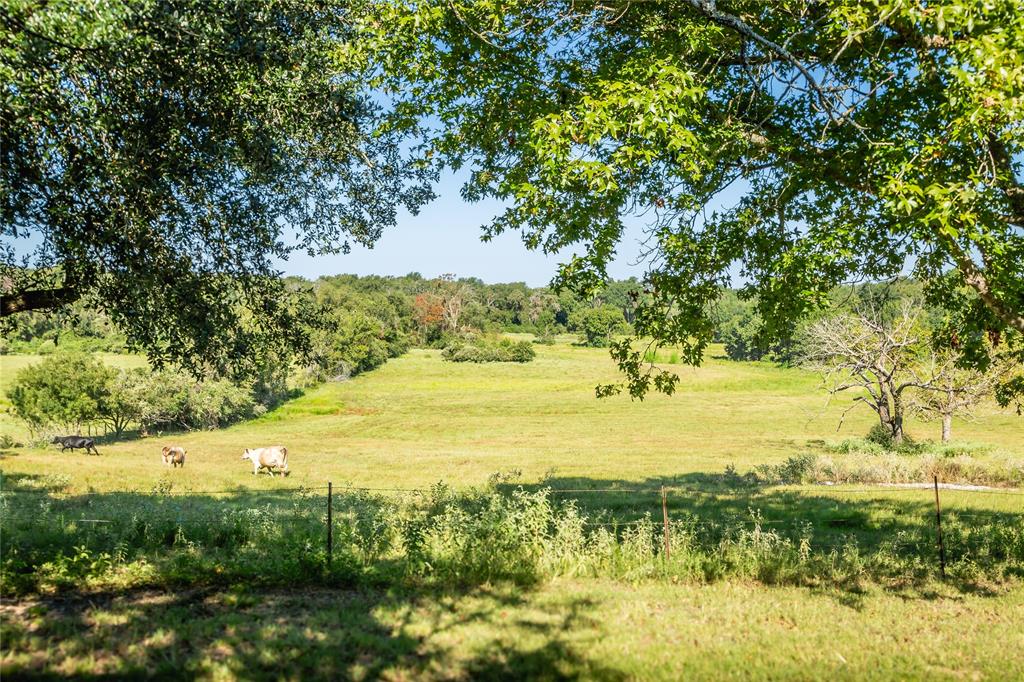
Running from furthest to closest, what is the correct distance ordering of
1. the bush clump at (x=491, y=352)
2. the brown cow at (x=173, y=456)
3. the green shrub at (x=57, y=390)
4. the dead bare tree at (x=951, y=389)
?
the bush clump at (x=491, y=352)
the green shrub at (x=57, y=390)
the brown cow at (x=173, y=456)
the dead bare tree at (x=951, y=389)

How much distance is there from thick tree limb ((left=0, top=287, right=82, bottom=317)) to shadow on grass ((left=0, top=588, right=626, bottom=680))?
176 inches

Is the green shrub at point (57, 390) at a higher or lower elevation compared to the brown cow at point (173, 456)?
higher

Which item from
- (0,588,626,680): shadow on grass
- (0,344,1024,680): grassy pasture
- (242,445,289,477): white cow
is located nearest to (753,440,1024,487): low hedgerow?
(0,344,1024,680): grassy pasture

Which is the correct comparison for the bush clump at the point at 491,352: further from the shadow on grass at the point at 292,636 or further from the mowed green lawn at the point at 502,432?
the shadow on grass at the point at 292,636

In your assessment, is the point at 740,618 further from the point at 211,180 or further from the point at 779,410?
the point at 779,410

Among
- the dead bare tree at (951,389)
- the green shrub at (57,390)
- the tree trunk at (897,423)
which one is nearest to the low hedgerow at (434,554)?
the tree trunk at (897,423)

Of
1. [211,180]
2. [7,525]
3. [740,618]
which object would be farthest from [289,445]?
[740,618]

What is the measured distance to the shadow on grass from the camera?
6.70 meters

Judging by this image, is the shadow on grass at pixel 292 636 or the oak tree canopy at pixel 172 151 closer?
the shadow on grass at pixel 292 636

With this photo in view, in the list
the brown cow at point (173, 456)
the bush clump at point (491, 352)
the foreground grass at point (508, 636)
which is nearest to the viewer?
the foreground grass at point (508, 636)

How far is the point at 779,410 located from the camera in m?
69.1

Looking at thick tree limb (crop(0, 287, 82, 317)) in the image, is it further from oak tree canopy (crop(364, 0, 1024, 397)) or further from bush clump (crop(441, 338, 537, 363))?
bush clump (crop(441, 338, 537, 363))

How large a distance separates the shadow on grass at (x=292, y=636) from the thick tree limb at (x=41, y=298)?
448cm

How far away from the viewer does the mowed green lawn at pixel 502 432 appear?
108 ft
